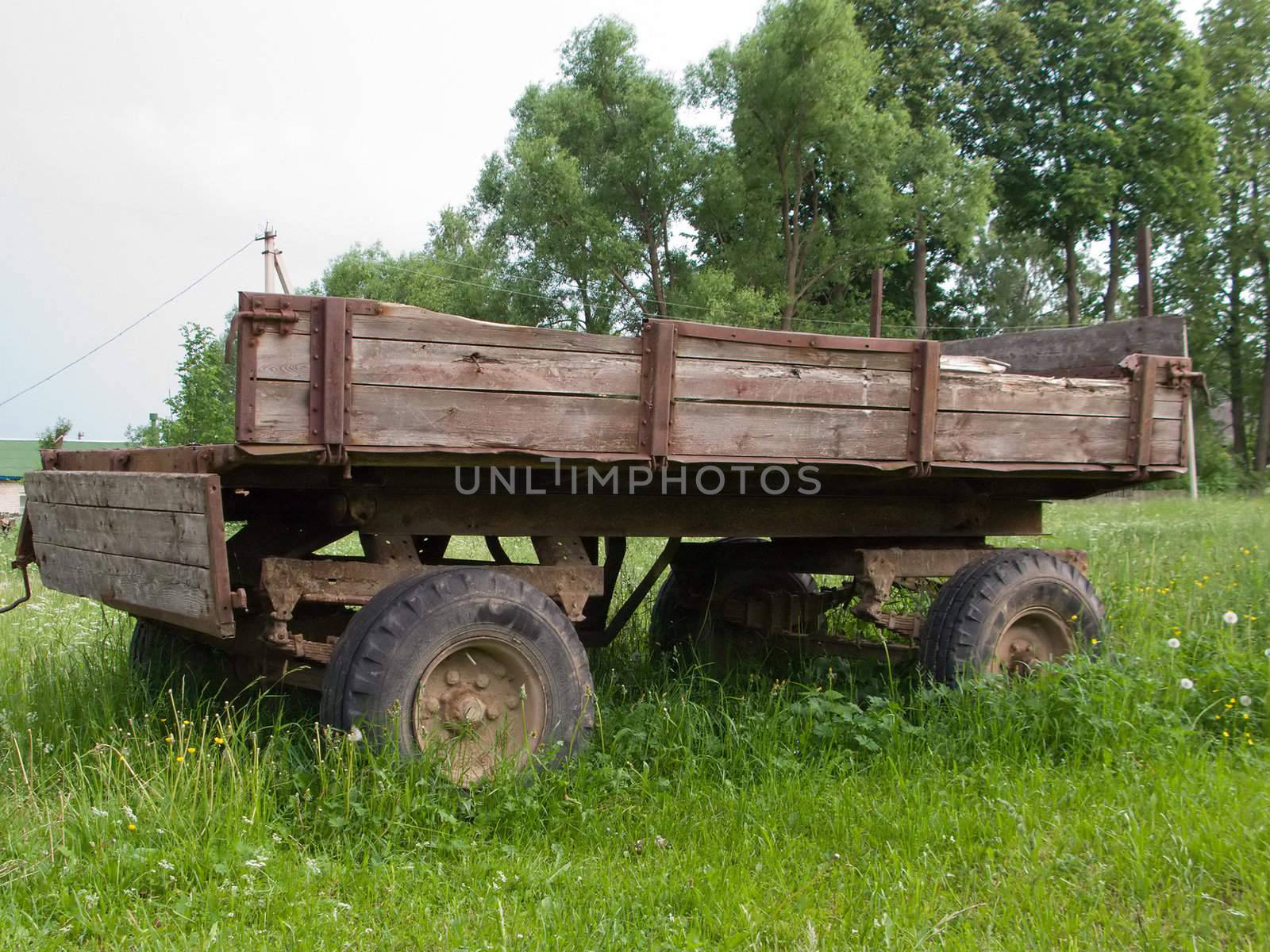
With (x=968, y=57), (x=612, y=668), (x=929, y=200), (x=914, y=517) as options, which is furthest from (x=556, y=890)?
(x=968, y=57)

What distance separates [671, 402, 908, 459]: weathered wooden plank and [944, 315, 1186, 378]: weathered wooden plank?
1825 mm

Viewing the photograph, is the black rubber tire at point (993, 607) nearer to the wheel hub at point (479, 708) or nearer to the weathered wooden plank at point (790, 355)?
the weathered wooden plank at point (790, 355)

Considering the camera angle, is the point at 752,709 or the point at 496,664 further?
the point at 752,709

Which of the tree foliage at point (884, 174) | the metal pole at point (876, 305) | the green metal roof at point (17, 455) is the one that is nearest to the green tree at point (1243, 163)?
the tree foliage at point (884, 174)

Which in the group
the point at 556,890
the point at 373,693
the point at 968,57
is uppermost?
the point at 968,57

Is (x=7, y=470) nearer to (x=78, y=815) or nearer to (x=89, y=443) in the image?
(x=89, y=443)

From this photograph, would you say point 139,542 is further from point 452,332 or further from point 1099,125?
point 1099,125

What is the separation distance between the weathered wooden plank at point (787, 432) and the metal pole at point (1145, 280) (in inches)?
107

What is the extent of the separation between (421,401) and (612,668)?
2.65 m

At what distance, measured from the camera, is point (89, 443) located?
62.5 metres

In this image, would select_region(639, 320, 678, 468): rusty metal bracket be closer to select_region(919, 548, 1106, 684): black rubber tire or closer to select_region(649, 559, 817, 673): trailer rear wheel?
select_region(919, 548, 1106, 684): black rubber tire

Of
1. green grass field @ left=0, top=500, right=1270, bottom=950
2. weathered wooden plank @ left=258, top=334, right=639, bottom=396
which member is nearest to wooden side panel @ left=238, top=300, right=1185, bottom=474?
weathered wooden plank @ left=258, top=334, right=639, bottom=396

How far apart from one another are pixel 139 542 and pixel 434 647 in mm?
1185

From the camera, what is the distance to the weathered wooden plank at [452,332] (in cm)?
379
